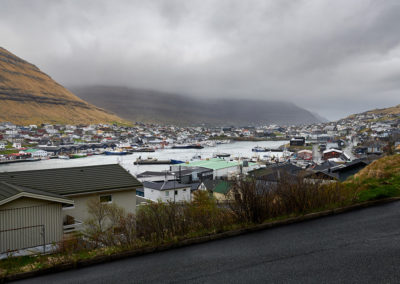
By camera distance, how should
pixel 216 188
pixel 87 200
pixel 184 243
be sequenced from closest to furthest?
pixel 184 243, pixel 87 200, pixel 216 188

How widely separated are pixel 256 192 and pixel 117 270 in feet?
7.45

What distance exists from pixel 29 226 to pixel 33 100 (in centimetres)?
13917

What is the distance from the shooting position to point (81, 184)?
7.88 meters

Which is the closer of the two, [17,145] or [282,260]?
[282,260]

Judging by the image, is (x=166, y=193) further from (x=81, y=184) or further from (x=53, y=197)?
(x=53, y=197)

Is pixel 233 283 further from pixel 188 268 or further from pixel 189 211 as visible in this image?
pixel 189 211

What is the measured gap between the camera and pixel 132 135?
111 m

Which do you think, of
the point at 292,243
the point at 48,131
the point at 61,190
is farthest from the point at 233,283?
the point at 48,131

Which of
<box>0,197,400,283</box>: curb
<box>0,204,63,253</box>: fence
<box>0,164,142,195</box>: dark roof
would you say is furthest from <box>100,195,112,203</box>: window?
<box>0,197,400,283</box>: curb

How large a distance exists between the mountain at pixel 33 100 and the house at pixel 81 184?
114408 millimetres

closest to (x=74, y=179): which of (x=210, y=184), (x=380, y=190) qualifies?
(x=380, y=190)

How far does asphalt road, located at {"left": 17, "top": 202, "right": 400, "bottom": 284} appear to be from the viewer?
258cm

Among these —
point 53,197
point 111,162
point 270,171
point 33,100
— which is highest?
point 33,100

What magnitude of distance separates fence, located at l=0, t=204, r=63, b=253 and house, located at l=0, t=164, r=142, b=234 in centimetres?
134
